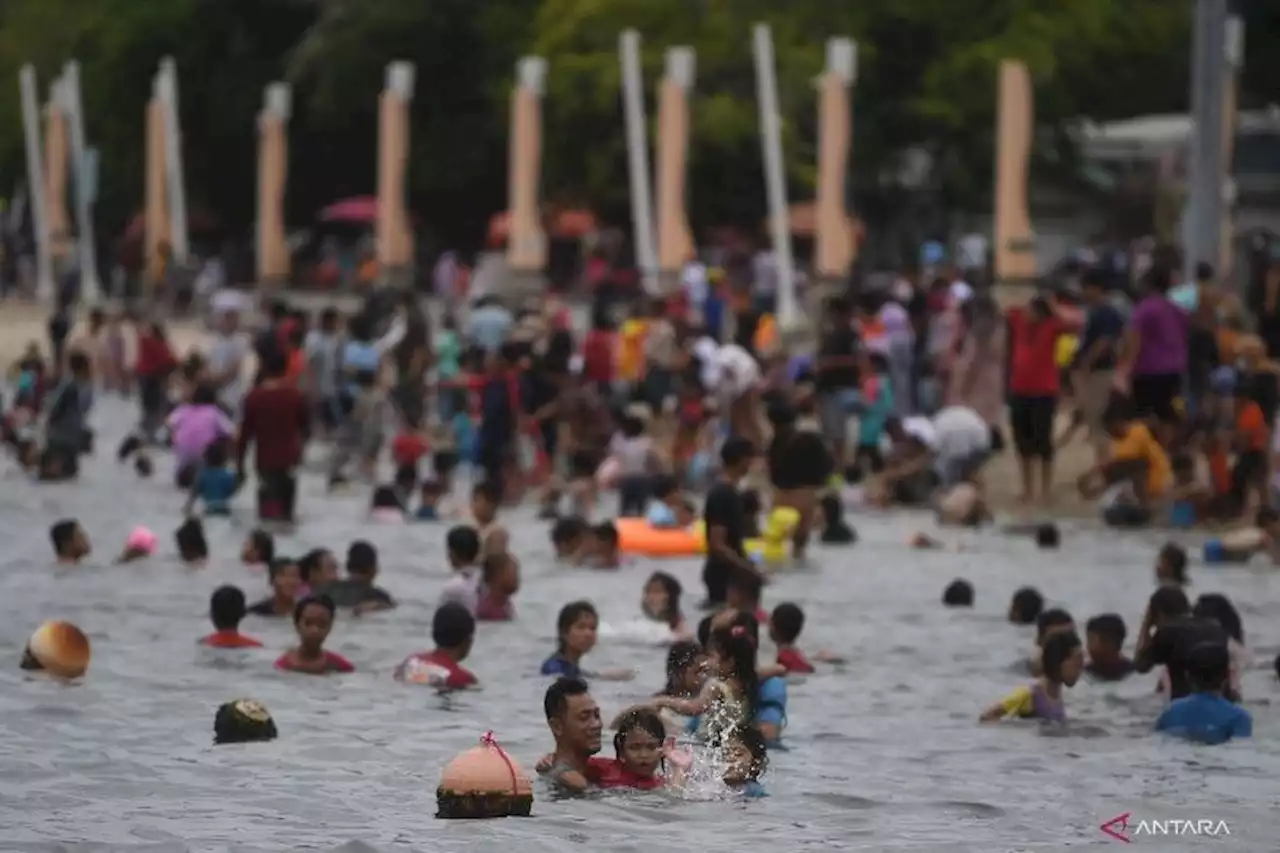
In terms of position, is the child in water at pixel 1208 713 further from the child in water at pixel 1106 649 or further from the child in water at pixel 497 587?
the child in water at pixel 497 587

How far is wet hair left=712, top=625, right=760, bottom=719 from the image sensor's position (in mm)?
14898

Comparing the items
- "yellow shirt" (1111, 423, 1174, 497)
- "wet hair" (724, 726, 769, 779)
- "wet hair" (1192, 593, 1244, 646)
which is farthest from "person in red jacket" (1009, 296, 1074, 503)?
"wet hair" (724, 726, 769, 779)

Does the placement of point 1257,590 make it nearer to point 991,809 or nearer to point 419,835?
point 991,809

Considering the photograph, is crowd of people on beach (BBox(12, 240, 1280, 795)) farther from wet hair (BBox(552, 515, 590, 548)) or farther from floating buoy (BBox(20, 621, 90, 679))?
floating buoy (BBox(20, 621, 90, 679))

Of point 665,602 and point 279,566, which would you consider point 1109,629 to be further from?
point 279,566

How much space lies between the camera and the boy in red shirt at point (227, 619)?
1912 centimetres

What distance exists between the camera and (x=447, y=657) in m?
18.0

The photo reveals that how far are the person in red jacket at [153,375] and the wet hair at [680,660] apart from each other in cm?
1913

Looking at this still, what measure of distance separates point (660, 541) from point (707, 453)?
4.28 metres

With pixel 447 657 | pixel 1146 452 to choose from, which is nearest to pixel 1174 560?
pixel 447 657

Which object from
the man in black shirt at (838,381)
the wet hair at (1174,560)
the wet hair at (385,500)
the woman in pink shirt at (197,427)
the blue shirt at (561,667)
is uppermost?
the man in black shirt at (838,381)

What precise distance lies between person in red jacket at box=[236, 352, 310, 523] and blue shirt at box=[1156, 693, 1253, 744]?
33.9 feet

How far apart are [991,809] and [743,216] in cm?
4385

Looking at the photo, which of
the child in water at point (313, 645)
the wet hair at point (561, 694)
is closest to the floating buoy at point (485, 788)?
the wet hair at point (561, 694)
